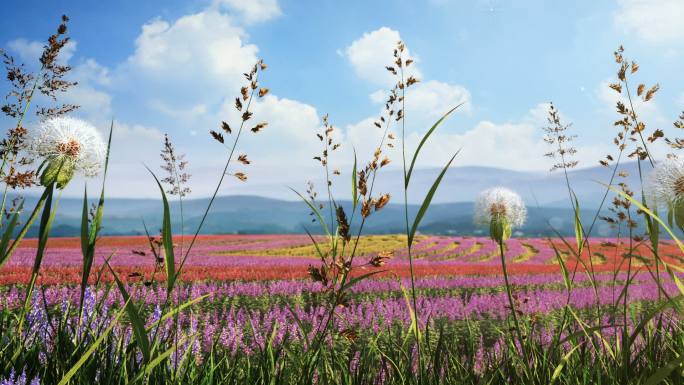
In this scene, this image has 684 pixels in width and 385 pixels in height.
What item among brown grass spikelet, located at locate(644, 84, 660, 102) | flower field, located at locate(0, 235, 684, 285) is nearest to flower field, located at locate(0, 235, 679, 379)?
flower field, located at locate(0, 235, 684, 285)

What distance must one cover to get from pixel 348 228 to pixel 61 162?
146cm

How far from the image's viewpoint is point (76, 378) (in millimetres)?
2336

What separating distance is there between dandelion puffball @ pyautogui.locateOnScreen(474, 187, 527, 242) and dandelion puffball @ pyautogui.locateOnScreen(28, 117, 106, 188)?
210 centimetres

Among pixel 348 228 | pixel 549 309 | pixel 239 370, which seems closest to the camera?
pixel 348 228

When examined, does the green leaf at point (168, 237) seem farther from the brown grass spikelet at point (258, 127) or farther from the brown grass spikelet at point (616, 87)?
the brown grass spikelet at point (616, 87)

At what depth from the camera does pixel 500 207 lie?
289 centimetres

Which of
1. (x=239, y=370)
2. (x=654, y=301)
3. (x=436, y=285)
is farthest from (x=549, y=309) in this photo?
(x=239, y=370)

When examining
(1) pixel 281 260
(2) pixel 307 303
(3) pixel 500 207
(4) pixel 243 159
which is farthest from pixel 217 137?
(1) pixel 281 260

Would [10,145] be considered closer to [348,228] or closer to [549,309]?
[348,228]

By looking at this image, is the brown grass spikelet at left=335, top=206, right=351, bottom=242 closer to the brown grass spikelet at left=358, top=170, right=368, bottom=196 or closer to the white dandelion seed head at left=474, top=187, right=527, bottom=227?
the brown grass spikelet at left=358, top=170, right=368, bottom=196

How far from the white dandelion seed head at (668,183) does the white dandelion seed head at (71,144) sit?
2622mm

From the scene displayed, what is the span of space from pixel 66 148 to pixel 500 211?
2.28m

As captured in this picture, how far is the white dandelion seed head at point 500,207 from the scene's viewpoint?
114 inches

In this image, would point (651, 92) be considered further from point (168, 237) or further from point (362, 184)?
point (168, 237)
